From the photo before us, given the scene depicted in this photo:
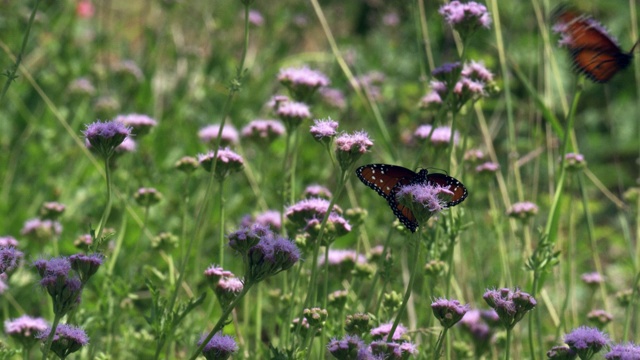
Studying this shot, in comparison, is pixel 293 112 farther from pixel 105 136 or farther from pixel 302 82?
pixel 105 136

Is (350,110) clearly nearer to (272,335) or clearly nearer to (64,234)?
(64,234)

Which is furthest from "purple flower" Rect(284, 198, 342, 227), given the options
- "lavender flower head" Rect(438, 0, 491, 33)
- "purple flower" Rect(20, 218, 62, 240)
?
"purple flower" Rect(20, 218, 62, 240)

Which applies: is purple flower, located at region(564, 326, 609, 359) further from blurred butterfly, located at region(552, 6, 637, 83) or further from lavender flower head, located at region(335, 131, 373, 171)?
blurred butterfly, located at region(552, 6, 637, 83)

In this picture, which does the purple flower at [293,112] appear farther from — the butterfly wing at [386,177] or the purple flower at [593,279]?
the purple flower at [593,279]

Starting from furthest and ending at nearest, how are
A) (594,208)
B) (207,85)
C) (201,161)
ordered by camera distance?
(207,85) < (594,208) < (201,161)

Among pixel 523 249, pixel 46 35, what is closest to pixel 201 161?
pixel 523 249

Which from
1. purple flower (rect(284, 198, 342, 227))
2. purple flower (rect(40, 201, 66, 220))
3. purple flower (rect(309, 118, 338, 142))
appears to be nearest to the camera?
purple flower (rect(309, 118, 338, 142))
